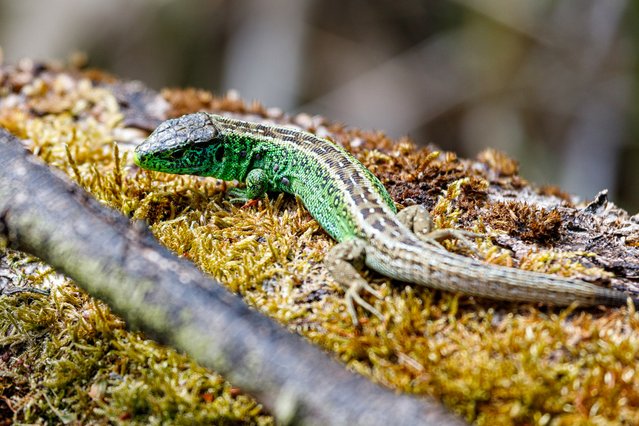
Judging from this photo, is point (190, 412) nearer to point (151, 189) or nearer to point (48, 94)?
point (151, 189)

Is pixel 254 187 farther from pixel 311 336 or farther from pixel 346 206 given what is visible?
pixel 311 336

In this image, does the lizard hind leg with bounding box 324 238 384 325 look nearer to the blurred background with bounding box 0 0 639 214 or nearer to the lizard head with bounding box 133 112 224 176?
the lizard head with bounding box 133 112 224 176

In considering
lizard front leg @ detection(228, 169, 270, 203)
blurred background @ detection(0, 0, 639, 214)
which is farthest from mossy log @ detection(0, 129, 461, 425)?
blurred background @ detection(0, 0, 639, 214)

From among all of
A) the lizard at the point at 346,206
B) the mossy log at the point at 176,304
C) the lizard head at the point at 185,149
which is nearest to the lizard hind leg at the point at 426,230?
the lizard at the point at 346,206

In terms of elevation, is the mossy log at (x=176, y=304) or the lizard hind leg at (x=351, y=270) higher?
the lizard hind leg at (x=351, y=270)

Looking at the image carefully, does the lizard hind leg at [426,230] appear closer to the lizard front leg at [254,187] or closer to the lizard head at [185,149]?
the lizard front leg at [254,187]

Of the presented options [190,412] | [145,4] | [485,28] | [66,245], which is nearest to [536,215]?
[190,412]
